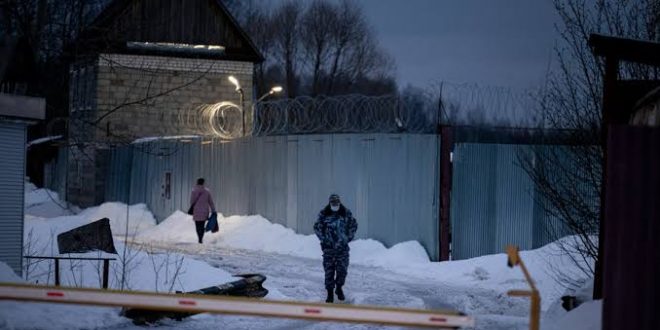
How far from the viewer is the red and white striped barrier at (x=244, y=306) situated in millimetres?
6535

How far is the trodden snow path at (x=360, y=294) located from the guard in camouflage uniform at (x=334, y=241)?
40cm

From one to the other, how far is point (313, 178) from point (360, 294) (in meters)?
7.49

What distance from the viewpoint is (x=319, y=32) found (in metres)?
63.4

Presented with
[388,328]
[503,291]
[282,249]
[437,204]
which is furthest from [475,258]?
[388,328]

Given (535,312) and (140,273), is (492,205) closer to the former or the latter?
(140,273)

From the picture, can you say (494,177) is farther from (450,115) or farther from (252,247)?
(252,247)

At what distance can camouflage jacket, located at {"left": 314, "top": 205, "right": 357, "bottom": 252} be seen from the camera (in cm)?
1371

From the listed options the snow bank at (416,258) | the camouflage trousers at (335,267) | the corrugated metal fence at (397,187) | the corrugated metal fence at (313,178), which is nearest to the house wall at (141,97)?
the corrugated metal fence at (313,178)

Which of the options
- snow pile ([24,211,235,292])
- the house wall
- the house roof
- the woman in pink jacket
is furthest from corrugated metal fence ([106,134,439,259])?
the house roof

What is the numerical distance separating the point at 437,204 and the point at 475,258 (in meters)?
1.31

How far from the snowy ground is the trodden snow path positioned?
1 cm

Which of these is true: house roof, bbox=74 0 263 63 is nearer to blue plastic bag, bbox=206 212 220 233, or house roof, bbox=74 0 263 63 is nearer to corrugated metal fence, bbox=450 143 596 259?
blue plastic bag, bbox=206 212 220 233

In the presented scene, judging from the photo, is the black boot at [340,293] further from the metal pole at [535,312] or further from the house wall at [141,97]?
the house wall at [141,97]

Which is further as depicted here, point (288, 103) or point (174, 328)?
point (288, 103)
